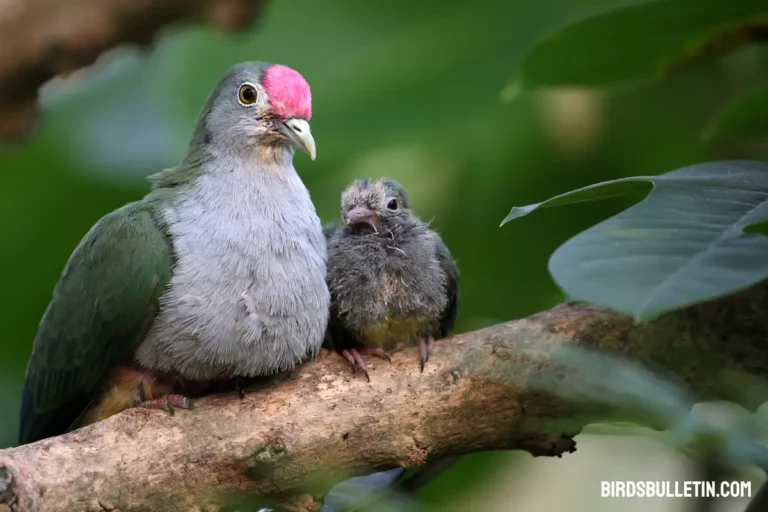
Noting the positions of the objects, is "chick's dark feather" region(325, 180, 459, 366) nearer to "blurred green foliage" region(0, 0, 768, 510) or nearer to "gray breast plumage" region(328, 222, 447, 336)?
"gray breast plumage" region(328, 222, 447, 336)

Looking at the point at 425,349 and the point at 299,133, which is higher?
the point at 299,133

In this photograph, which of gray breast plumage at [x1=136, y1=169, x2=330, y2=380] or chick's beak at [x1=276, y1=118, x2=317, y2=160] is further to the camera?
chick's beak at [x1=276, y1=118, x2=317, y2=160]

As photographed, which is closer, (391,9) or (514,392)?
(514,392)

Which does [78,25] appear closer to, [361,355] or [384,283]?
[384,283]

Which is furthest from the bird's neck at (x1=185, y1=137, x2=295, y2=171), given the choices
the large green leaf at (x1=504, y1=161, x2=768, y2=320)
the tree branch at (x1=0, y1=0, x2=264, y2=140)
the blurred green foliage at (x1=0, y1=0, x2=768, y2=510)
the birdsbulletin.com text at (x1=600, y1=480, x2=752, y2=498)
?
the birdsbulletin.com text at (x1=600, y1=480, x2=752, y2=498)

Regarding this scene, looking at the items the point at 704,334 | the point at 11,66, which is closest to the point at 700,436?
the point at 704,334

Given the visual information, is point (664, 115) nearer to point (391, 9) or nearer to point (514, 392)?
point (391, 9)

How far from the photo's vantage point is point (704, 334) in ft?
7.23

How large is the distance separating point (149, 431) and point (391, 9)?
195cm

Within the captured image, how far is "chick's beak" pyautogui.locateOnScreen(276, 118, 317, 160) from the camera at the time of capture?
278 centimetres

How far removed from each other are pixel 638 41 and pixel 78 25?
187 centimetres

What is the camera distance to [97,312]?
8.32 ft

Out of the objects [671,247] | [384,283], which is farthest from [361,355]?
[671,247]

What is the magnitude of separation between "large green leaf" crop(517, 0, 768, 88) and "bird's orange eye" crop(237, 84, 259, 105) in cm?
82
